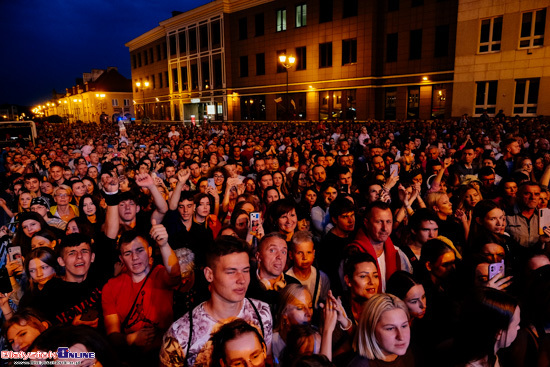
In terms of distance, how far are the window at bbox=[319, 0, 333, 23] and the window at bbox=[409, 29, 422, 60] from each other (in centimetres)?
673

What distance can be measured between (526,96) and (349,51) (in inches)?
466

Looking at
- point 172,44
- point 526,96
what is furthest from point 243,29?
point 526,96

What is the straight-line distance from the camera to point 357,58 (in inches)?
992

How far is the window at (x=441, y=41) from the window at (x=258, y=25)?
50.4 feet

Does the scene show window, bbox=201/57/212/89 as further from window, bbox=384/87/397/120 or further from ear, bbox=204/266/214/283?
ear, bbox=204/266/214/283

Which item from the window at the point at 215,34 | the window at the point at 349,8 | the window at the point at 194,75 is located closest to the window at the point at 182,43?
the window at the point at 194,75

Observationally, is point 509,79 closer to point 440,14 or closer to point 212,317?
point 440,14

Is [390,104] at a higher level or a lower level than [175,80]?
lower

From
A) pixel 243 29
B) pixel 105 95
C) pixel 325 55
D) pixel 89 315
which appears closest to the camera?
pixel 89 315

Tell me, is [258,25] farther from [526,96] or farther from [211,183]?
[211,183]

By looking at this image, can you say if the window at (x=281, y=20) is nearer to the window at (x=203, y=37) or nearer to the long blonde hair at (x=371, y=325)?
the window at (x=203, y=37)

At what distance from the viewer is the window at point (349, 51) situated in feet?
83.5

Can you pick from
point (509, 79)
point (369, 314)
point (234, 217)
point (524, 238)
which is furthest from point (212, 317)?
point (509, 79)

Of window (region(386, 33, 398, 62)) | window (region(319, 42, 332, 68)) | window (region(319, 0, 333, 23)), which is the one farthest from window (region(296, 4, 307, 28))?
window (region(386, 33, 398, 62))
